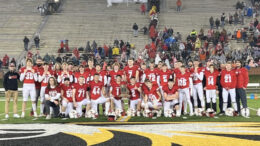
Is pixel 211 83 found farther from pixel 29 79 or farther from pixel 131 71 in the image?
pixel 29 79

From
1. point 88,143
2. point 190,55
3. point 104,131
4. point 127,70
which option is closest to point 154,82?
point 127,70

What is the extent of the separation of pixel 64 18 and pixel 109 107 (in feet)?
84.5

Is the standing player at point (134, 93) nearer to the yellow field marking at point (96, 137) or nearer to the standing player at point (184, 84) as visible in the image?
the standing player at point (184, 84)

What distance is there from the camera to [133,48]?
33.1 meters

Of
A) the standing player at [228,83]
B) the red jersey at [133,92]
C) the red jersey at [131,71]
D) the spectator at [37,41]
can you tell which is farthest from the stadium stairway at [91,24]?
the standing player at [228,83]

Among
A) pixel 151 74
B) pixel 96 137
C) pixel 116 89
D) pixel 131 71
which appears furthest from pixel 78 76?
pixel 96 137

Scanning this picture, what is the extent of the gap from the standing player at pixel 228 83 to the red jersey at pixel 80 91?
4.61m

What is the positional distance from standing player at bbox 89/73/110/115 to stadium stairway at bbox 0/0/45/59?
20.2m

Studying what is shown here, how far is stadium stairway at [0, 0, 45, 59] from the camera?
119 feet

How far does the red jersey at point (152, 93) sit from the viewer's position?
1577 centimetres

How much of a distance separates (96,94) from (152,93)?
6.24ft

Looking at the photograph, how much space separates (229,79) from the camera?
1534 cm

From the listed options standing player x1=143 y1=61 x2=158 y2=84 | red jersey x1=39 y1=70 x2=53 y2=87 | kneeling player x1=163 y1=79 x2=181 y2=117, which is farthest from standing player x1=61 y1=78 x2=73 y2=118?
kneeling player x1=163 y1=79 x2=181 y2=117

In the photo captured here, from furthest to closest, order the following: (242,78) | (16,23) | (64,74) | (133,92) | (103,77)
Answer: (16,23)
(103,77)
(64,74)
(133,92)
(242,78)
